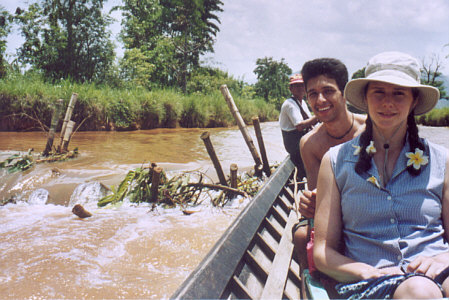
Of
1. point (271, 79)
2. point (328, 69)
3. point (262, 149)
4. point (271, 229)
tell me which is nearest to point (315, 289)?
point (328, 69)

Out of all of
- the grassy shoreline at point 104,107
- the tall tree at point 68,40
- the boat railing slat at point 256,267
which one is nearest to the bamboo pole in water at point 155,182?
the boat railing slat at point 256,267

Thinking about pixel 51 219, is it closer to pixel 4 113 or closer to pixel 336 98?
pixel 336 98

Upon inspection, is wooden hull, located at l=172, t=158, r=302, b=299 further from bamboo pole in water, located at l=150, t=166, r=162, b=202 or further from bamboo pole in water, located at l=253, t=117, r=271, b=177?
bamboo pole in water, located at l=253, t=117, r=271, b=177

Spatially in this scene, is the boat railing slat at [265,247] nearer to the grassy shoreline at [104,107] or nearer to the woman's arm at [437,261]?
the woman's arm at [437,261]

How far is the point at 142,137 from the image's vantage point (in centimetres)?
1212

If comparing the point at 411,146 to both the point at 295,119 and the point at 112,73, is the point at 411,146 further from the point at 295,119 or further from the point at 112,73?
the point at 112,73

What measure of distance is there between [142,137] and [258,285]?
34.7 ft

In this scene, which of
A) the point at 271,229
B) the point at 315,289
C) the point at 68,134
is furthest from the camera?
the point at 68,134

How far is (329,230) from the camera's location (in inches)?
54.8

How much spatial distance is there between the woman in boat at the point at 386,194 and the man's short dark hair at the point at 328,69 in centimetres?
67

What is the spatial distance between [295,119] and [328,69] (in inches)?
82.1

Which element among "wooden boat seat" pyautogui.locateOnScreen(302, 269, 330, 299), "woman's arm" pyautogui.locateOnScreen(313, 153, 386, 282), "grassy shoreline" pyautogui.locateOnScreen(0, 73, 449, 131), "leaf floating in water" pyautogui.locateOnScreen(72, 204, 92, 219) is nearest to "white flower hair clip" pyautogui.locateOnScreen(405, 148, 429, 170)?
"woman's arm" pyautogui.locateOnScreen(313, 153, 386, 282)

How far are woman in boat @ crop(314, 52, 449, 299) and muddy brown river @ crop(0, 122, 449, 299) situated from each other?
6.93 ft

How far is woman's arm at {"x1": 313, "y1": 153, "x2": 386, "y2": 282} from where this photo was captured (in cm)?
133
